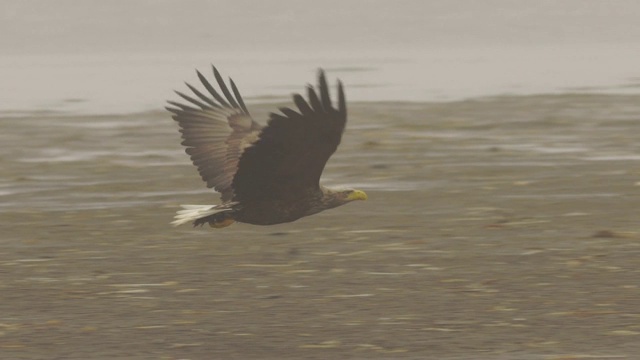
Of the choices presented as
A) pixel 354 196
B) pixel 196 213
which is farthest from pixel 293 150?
pixel 354 196

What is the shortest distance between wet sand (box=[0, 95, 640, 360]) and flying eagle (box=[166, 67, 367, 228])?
38 centimetres

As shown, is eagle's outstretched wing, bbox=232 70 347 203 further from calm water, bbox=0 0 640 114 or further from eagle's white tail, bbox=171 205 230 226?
calm water, bbox=0 0 640 114

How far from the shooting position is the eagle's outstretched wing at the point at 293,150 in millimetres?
9047

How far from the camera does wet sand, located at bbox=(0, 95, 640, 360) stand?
873 cm

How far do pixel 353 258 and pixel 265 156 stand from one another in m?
1.44

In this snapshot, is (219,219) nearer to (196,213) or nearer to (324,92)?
(196,213)

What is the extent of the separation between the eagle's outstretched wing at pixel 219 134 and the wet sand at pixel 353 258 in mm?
504

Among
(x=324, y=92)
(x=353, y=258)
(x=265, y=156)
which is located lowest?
(x=353, y=258)

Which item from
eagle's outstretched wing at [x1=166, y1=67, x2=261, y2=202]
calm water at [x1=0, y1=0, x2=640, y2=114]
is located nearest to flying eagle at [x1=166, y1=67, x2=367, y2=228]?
eagle's outstretched wing at [x1=166, y1=67, x2=261, y2=202]

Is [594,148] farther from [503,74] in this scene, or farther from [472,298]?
[503,74]

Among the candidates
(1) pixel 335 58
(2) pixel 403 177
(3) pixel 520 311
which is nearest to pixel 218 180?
(3) pixel 520 311

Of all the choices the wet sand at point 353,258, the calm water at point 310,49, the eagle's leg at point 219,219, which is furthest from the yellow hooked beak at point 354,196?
the calm water at point 310,49

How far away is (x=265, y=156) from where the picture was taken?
379 inches

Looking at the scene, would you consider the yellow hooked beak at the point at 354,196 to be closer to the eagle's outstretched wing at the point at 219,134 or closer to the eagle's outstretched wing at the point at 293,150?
the eagle's outstretched wing at the point at 293,150
